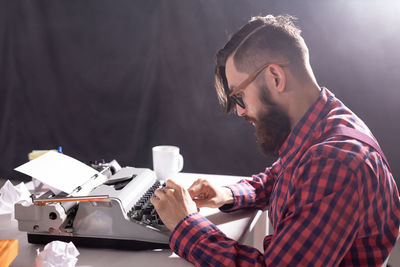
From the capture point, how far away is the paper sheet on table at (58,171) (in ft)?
2.89

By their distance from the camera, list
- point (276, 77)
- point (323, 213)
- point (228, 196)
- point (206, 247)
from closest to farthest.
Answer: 1. point (323, 213)
2. point (206, 247)
3. point (276, 77)
4. point (228, 196)

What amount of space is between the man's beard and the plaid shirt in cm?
8

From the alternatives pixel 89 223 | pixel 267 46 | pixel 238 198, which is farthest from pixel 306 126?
pixel 89 223

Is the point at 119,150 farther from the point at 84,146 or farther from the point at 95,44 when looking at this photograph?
the point at 95,44

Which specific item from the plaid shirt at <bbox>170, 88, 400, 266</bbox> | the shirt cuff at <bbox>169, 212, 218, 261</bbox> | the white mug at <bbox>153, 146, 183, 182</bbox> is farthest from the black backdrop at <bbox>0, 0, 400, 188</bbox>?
the shirt cuff at <bbox>169, 212, 218, 261</bbox>

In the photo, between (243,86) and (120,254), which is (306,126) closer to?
(243,86)

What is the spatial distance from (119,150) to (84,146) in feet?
0.72

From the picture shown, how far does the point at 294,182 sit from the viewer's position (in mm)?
697

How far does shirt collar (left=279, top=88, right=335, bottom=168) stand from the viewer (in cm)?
84

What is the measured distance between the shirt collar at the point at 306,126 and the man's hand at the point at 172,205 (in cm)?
27

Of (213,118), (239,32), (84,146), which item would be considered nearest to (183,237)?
(239,32)

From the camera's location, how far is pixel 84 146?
212cm

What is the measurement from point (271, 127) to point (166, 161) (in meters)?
0.51

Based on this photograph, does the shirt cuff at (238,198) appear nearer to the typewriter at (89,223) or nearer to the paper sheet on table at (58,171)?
the typewriter at (89,223)
